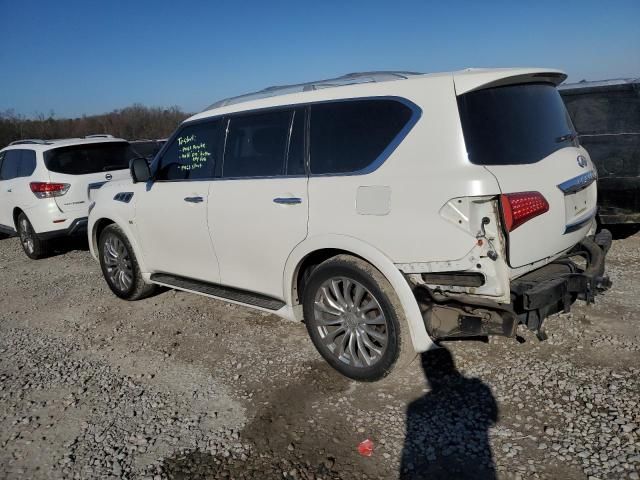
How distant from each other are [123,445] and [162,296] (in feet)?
9.29

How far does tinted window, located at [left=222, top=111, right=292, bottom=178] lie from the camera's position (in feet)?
12.6

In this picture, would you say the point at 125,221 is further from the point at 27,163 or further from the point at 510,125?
the point at 27,163

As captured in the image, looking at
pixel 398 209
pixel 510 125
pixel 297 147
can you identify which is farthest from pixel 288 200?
pixel 510 125

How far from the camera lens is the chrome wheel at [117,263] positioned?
5430mm

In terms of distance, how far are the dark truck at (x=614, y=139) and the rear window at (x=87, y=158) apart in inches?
253

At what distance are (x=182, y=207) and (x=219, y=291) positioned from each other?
803mm

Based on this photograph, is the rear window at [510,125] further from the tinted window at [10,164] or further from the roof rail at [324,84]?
the tinted window at [10,164]

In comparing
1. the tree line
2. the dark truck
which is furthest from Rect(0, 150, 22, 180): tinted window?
the tree line

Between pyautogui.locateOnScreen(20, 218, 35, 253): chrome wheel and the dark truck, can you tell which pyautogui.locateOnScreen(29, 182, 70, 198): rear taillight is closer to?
pyautogui.locateOnScreen(20, 218, 35, 253): chrome wheel

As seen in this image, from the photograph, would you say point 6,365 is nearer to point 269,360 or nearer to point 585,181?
point 269,360

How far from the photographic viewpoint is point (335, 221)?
3391 mm

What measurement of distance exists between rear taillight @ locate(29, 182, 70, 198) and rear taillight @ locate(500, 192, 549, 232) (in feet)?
21.5

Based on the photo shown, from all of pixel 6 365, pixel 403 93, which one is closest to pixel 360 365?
pixel 403 93

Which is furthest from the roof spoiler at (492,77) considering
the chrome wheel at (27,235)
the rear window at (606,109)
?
the chrome wheel at (27,235)
